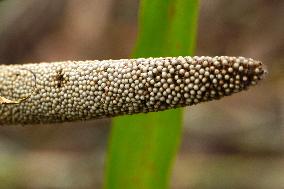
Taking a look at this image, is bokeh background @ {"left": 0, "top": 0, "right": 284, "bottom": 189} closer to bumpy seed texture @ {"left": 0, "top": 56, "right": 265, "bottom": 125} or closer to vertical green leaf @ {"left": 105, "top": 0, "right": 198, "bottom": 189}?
vertical green leaf @ {"left": 105, "top": 0, "right": 198, "bottom": 189}

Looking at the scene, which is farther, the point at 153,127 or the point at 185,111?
the point at 185,111

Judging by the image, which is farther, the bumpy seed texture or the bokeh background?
the bokeh background

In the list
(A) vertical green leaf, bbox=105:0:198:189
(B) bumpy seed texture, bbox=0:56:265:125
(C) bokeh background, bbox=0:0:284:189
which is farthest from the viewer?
(C) bokeh background, bbox=0:0:284:189

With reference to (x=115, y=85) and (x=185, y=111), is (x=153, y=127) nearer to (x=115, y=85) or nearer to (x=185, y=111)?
(x=115, y=85)

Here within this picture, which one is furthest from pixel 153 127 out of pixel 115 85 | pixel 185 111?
pixel 185 111

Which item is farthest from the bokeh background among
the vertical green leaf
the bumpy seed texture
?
the bumpy seed texture

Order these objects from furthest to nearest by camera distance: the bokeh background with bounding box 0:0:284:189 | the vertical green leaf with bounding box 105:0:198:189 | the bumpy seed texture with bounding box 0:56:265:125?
the bokeh background with bounding box 0:0:284:189, the vertical green leaf with bounding box 105:0:198:189, the bumpy seed texture with bounding box 0:56:265:125

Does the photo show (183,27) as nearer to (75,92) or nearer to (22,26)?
(75,92)
